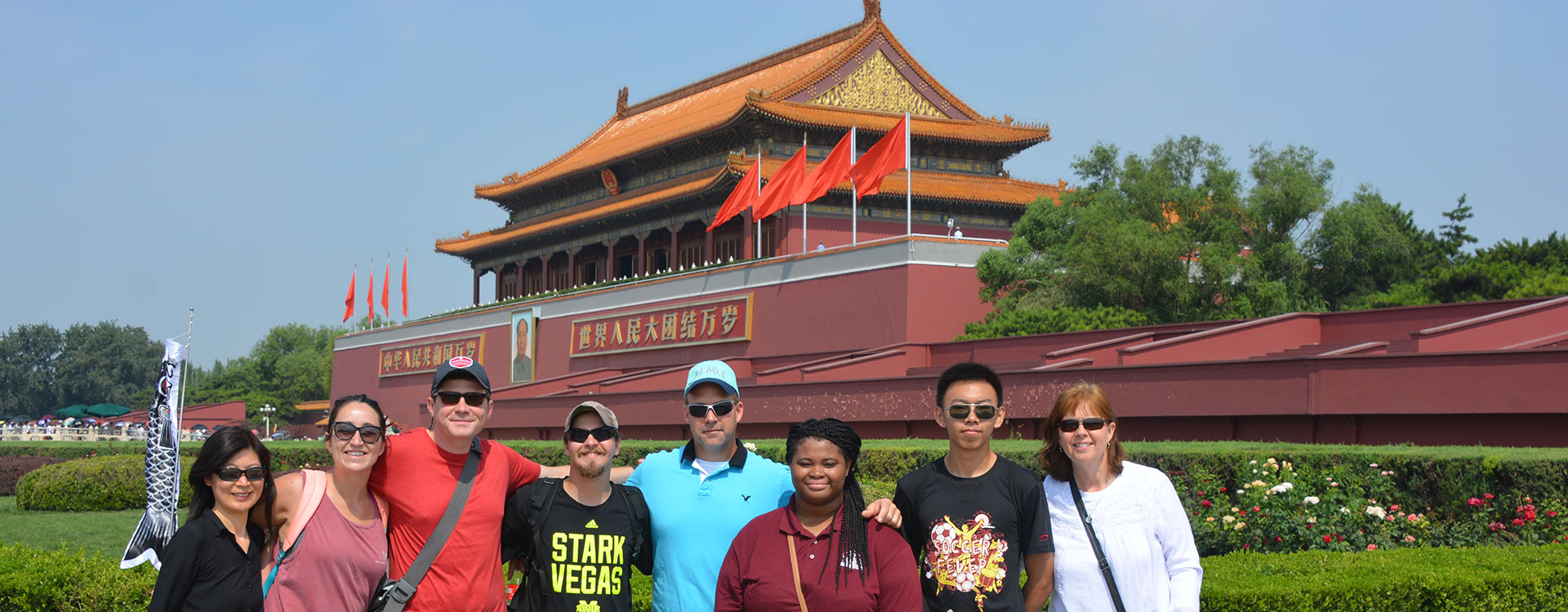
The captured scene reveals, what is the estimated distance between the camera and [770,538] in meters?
3.55

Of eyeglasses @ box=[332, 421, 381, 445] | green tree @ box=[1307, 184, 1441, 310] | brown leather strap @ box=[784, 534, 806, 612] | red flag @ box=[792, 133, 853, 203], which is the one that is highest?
red flag @ box=[792, 133, 853, 203]

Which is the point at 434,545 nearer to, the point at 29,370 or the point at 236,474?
the point at 236,474

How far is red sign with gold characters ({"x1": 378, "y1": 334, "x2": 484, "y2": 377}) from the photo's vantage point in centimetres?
3406

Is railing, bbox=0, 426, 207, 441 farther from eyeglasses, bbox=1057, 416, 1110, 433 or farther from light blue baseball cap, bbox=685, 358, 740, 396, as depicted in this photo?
eyeglasses, bbox=1057, 416, 1110, 433

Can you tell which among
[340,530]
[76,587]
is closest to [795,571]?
[340,530]

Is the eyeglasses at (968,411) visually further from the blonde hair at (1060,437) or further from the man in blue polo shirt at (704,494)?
the man in blue polo shirt at (704,494)

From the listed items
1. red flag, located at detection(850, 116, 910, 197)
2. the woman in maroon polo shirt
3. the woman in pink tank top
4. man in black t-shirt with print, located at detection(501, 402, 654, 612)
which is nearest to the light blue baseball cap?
man in black t-shirt with print, located at detection(501, 402, 654, 612)

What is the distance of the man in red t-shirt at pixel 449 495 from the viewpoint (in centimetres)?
386

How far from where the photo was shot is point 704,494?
12.8ft

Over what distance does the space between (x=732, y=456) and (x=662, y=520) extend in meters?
0.29

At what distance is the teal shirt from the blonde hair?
80 centimetres

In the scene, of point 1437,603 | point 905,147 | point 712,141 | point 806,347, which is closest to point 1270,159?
point 905,147

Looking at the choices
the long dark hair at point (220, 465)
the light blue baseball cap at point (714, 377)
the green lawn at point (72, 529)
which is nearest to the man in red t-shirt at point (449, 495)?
the long dark hair at point (220, 465)

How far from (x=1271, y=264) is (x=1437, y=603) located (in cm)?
1644
